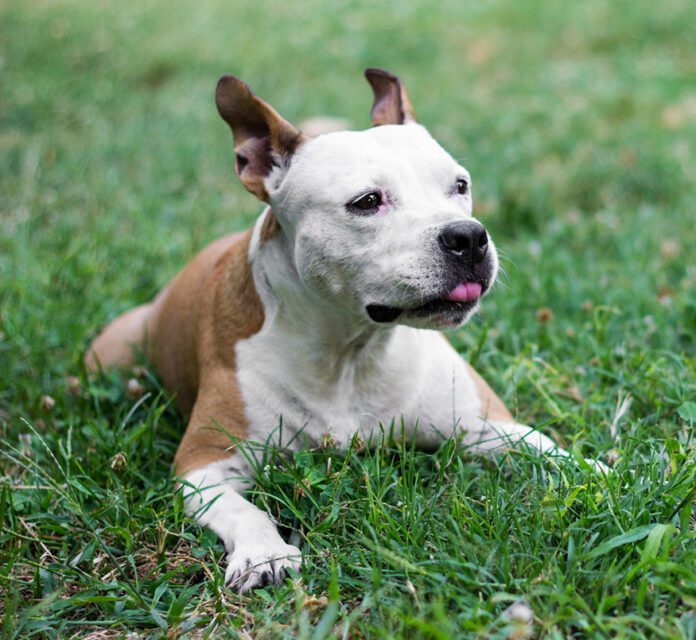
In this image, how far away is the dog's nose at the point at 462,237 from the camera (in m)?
2.76

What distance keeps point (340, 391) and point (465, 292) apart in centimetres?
64

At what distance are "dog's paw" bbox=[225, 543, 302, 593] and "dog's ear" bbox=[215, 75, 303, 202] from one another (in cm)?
125

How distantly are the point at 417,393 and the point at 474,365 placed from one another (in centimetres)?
67

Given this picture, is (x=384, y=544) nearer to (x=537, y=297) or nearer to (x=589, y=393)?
(x=589, y=393)

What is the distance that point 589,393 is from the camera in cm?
361

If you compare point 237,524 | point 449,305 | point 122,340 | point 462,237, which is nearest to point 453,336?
point 449,305

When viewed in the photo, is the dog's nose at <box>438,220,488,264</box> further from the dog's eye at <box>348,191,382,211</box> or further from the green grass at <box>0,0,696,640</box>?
the green grass at <box>0,0,696,640</box>

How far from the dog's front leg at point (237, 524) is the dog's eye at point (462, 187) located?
1.20 metres

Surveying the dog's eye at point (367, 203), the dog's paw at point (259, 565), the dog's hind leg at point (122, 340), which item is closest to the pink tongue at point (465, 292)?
the dog's eye at point (367, 203)

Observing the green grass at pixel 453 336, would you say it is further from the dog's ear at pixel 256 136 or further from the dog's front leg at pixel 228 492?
the dog's ear at pixel 256 136

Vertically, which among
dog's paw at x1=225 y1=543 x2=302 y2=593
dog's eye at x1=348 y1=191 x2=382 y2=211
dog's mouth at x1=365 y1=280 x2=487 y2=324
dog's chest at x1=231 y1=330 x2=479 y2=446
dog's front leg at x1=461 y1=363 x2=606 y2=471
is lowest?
dog's paw at x1=225 y1=543 x2=302 y2=593

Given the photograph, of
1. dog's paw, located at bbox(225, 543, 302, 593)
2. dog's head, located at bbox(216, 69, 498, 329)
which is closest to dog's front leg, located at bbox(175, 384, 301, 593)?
dog's paw, located at bbox(225, 543, 302, 593)

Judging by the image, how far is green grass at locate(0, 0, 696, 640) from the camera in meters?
2.42

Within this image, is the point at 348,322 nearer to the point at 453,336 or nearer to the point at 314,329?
the point at 314,329
